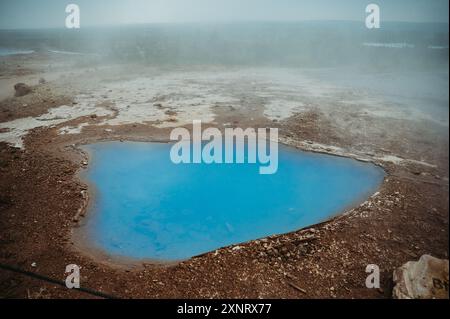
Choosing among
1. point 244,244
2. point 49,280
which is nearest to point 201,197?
point 244,244

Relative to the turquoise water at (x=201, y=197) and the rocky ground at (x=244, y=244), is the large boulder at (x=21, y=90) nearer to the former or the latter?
the rocky ground at (x=244, y=244)

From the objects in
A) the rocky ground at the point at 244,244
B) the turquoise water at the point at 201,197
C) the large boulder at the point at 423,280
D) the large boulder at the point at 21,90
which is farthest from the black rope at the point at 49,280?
the large boulder at the point at 21,90

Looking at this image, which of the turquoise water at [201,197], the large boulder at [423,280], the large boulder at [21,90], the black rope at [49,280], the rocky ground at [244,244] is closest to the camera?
the large boulder at [423,280]

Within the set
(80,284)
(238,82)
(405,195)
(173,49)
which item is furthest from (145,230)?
(173,49)

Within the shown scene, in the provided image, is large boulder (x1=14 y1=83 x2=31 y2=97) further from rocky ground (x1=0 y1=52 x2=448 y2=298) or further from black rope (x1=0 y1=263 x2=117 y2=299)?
black rope (x1=0 y1=263 x2=117 y2=299)

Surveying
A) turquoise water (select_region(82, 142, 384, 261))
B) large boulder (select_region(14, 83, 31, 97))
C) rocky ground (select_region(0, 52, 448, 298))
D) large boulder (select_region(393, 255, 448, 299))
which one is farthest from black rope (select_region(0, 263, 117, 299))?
large boulder (select_region(14, 83, 31, 97))

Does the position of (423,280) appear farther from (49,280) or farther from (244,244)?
(49,280)
